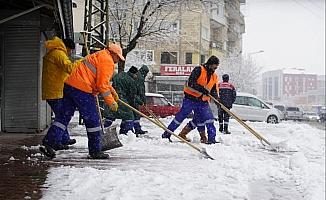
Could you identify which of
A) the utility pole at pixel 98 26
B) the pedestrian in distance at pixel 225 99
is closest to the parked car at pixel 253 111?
the pedestrian in distance at pixel 225 99

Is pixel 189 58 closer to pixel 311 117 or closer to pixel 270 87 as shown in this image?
pixel 270 87

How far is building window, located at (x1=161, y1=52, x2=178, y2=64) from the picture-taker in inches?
1592

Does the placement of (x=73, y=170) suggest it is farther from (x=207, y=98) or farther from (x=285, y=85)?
(x=285, y=85)

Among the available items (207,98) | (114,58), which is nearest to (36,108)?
(207,98)

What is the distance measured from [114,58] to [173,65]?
33.8 m

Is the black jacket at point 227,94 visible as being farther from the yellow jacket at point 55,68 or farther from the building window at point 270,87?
the building window at point 270,87

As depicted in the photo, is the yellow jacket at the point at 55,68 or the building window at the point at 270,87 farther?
the building window at the point at 270,87

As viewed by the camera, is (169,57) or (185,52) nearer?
(185,52)

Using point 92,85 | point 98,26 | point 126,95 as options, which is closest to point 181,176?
point 92,85

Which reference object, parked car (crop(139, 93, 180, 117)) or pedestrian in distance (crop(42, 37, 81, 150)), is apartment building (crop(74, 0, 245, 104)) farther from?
pedestrian in distance (crop(42, 37, 81, 150))

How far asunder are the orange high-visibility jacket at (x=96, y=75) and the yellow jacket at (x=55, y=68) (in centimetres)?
61

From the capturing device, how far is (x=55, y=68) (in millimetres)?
8141

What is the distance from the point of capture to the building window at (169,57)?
4043 cm

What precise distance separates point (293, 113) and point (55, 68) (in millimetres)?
24893
